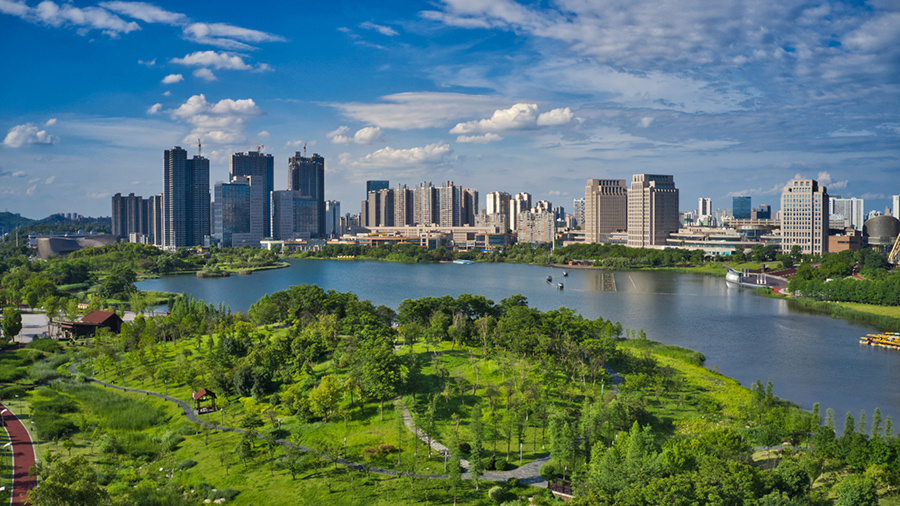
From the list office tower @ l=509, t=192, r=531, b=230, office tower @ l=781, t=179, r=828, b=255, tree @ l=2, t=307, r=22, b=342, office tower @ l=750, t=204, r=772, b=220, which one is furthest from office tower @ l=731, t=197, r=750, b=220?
tree @ l=2, t=307, r=22, b=342

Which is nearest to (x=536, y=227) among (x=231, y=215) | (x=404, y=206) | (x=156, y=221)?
(x=404, y=206)

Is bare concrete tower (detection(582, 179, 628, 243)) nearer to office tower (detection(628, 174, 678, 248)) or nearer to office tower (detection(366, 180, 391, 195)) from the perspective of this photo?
office tower (detection(628, 174, 678, 248))

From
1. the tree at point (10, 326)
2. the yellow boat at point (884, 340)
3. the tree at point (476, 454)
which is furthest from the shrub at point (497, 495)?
the tree at point (10, 326)

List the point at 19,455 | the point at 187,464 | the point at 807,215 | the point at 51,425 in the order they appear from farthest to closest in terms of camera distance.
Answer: the point at 807,215 → the point at 51,425 → the point at 19,455 → the point at 187,464

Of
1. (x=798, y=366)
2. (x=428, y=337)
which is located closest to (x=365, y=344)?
(x=428, y=337)

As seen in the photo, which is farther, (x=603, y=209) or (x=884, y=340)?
(x=603, y=209)

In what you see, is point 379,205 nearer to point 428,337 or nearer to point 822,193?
point 822,193

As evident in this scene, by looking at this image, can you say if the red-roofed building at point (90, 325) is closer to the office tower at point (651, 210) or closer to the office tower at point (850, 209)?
the office tower at point (651, 210)

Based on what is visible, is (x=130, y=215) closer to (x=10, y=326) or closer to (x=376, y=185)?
(x=376, y=185)
